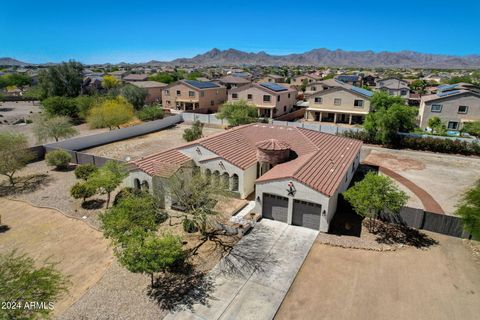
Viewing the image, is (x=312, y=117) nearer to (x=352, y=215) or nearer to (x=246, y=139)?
(x=246, y=139)

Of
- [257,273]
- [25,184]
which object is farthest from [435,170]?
[25,184]

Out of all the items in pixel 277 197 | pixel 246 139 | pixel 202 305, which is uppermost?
pixel 246 139

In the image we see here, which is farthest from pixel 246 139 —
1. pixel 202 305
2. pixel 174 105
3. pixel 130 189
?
pixel 174 105

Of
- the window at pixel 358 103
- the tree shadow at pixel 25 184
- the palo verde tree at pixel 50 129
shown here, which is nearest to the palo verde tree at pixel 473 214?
the tree shadow at pixel 25 184

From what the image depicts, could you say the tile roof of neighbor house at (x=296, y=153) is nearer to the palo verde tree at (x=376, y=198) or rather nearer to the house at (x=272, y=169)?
the house at (x=272, y=169)

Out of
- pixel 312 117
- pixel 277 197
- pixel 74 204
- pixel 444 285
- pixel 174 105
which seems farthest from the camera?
pixel 174 105

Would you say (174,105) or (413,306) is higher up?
(174,105)
